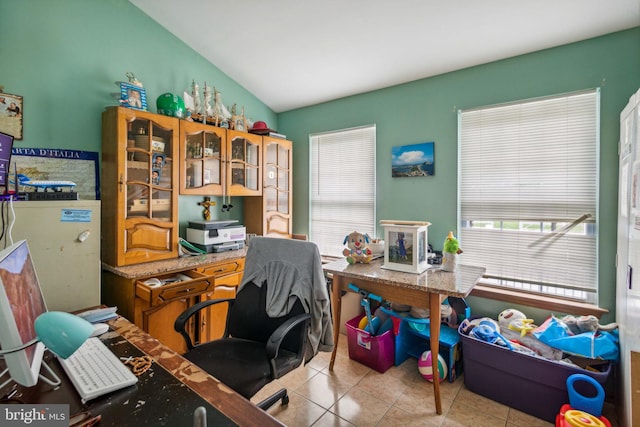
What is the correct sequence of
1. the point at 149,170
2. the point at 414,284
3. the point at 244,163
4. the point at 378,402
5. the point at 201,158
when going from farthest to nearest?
the point at 244,163
the point at 201,158
the point at 149,170
the point at 378,402
the point at 414,284

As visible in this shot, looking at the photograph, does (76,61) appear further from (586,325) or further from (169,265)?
(586,325)

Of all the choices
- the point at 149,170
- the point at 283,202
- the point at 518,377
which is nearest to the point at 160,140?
the point at 149,170

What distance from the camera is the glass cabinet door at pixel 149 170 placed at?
2.32m

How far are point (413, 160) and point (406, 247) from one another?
3.43 ft

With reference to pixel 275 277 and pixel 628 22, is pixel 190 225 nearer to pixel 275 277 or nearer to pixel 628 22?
pixel 275 277

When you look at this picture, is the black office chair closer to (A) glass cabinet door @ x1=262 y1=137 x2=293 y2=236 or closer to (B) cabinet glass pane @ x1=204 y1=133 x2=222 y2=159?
(B) cabinet glass pane @ x1=204 y1=133 x2=222 y2=159

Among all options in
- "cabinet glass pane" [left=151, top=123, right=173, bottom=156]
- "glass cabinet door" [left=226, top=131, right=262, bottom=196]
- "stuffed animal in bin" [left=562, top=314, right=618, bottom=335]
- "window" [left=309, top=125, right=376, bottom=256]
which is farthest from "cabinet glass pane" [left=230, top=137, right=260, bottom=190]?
"stuffed animal in bin" [left=562, top=314, right=618, bottom=335]

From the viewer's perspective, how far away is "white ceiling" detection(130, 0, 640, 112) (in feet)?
6.49

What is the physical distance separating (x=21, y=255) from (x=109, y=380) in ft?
1.65

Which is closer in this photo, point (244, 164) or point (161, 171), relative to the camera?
point (161, 171)

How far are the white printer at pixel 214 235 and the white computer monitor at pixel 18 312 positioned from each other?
174cm

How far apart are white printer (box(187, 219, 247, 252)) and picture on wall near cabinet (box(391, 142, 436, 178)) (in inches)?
65.6

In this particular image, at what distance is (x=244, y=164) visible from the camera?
3.12 meters

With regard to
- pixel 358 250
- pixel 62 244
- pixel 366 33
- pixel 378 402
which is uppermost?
pixel 366 33
